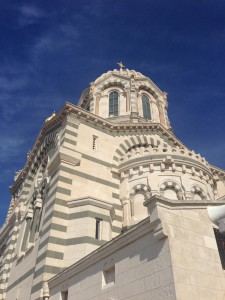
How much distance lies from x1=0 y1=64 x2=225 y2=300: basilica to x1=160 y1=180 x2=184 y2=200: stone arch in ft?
0.19

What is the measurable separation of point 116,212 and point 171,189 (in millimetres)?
3371

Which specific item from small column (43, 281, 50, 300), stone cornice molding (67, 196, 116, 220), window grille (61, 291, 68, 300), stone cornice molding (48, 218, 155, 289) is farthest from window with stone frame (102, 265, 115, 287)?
stone cornice molding (67, 196, 116, 220)

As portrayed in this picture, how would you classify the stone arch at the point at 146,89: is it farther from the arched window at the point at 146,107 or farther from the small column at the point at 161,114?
the small column at the point at 161,114

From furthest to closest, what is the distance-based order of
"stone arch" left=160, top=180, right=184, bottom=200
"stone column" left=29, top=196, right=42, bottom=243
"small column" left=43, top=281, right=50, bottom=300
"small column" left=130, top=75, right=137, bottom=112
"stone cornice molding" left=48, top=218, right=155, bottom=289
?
"small column" left=130, top=75, right=137, bottom=112 → "stone column" left=29, top=196, right=42, bottom=243 → "stone arch" left=160, top=180, right=184, bottom=200 → "small column" left=43, top=281, right=50, bottom=300 → "stone cornice molding" left=48, top=218, right=155, bottom=289

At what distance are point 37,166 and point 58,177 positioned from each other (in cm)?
669

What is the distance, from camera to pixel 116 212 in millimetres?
17281

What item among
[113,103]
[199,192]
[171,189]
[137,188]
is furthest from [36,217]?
[113,103]

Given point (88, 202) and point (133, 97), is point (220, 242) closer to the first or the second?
point (88, 202)

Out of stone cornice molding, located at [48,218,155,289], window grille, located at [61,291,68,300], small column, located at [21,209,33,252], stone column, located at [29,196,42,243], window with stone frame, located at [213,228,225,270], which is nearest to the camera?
window with stone frame, located at [213,228,225,270]

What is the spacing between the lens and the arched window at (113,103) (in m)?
26.9

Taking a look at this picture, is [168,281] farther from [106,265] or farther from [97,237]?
[97,237]

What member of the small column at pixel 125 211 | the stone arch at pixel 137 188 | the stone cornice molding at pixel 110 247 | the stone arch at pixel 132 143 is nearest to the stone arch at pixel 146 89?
the stone arch at pixel 132 143

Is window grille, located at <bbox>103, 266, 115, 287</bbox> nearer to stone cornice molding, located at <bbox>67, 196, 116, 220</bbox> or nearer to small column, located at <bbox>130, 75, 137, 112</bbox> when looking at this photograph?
stone cornice molding, located at <bbox>67, 196, 116, 220</bbox>

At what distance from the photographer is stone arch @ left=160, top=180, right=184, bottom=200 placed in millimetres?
17016
